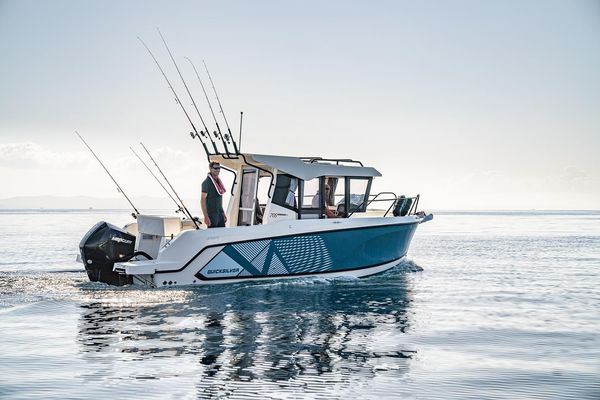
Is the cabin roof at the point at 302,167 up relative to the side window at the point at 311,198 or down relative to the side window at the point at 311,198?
up

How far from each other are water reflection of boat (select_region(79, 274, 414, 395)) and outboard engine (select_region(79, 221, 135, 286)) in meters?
0.88

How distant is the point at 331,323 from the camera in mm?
11117

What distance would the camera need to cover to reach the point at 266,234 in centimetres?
1452

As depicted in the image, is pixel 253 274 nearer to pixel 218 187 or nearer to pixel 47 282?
pixel 218 187

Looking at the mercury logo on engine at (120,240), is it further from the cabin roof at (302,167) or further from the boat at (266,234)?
the cabin roof at (302,167)

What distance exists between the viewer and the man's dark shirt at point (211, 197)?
47.9 feet

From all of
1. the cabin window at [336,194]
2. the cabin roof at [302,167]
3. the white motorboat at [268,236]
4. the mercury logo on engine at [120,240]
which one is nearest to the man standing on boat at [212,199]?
the white motorboat at [268,236]

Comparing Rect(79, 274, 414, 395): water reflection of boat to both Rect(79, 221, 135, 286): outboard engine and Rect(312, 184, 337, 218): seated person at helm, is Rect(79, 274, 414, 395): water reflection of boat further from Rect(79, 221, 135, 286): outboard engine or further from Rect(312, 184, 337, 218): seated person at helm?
Rect(312, 184, 337, 218): seated person at helm

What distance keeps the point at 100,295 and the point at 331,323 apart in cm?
544

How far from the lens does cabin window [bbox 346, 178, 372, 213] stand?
54.8 feet

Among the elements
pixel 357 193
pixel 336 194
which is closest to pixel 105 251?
pixel 336 194

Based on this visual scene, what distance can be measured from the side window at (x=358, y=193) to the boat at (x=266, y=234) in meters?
0.03

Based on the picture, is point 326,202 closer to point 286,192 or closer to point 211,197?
point 286,192

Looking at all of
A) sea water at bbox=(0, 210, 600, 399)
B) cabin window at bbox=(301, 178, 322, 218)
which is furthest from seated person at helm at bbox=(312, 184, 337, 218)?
sea water at bbox=(0, 210, 600, 399)
